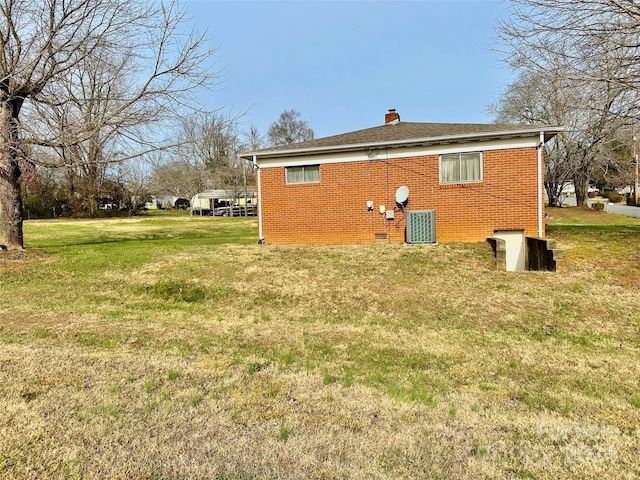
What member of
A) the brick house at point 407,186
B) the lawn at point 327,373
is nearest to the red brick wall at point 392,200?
the brick house at point 407,186

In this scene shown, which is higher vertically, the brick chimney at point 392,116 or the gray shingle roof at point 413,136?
the brick chimney at point 392,116

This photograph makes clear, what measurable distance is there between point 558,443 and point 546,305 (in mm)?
4200

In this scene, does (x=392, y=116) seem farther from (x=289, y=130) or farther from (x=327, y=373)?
(x=289, y=130)

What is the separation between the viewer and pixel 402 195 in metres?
11.4

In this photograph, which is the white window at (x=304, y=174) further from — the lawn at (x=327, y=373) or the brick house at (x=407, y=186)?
the lawn at (x=327, y=373)

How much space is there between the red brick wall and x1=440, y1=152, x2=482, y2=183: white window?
0.17 m

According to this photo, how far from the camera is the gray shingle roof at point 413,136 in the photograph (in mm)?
10555

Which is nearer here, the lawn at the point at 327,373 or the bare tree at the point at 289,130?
the lawn at the point at 327,373

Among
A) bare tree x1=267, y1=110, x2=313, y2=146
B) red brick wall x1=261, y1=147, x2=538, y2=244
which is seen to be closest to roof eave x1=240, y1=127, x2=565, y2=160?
red brick wall x1=261, y1=147, x2=538, y2=244

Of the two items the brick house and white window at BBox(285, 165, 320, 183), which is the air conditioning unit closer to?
the brick house

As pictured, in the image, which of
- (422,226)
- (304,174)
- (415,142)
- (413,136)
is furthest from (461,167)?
(304,174)

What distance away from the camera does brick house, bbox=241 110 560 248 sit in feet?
35.2

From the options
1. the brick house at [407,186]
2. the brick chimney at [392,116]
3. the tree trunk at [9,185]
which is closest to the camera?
the tree trunk at [9,185]

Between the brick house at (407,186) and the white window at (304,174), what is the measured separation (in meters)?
0.03
